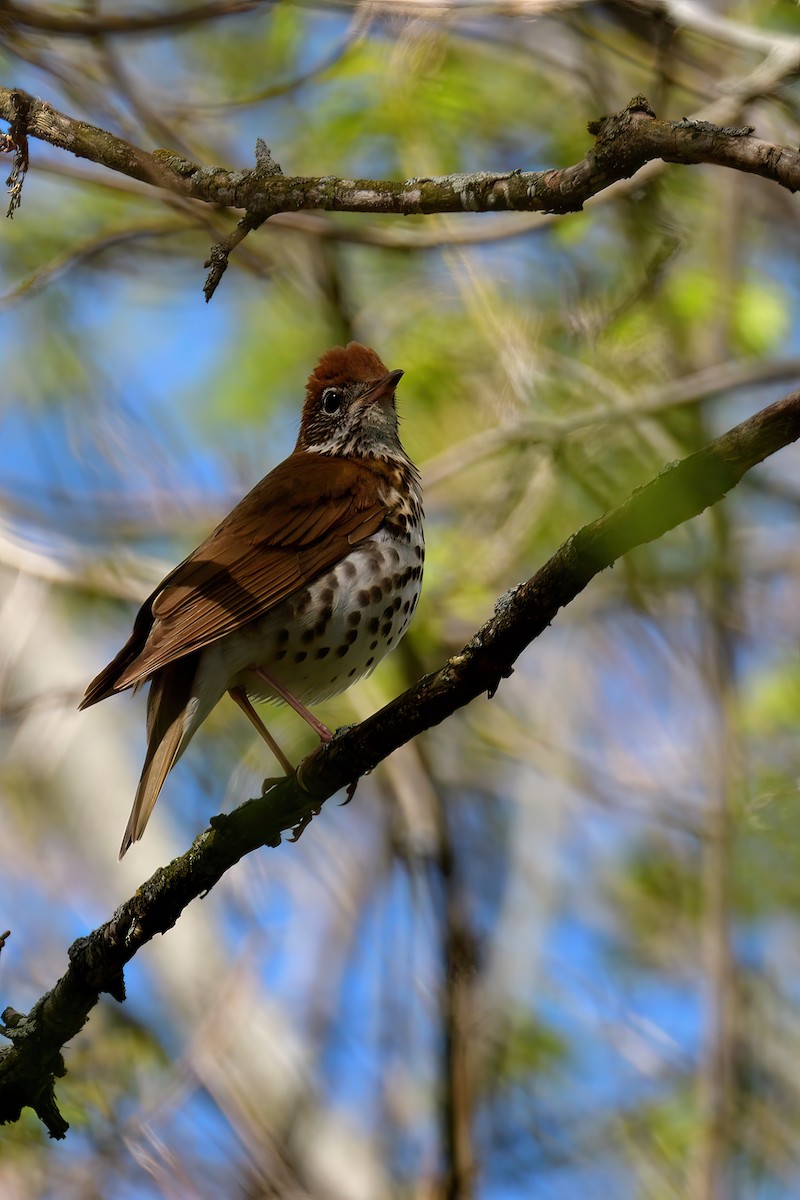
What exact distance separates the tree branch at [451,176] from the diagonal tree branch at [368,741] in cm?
66

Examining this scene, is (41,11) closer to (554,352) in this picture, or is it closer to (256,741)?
(554,352)

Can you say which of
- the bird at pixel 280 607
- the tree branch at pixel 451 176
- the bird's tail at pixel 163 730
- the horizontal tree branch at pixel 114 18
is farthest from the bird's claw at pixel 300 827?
the horizontal tree branch at pixel 114 18

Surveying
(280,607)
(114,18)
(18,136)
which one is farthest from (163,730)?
(114,18)

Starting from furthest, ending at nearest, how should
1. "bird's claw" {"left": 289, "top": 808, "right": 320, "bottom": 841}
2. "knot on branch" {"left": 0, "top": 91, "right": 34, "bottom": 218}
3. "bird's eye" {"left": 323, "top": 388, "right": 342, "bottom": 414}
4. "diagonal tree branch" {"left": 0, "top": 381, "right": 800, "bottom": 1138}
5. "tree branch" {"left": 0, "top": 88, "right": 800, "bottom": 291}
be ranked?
"bird's eye" {"left": 323, "top": 388, "right": 342, "bottom": 414}, "bird's claw" {"left": 289, "top": 808, "right": 320, "bottom": 841}, "knot on branch" {"left": 0, "top": 91, "right": 34, "bottom": 218}, "tree branch" {"left": 0, "top": 88, "right": 800, "bottom": 291}, "diagonal tree branch" {"left": 0, "top": 381, "right": 800, "bottom": 1138}

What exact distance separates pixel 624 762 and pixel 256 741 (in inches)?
90.7

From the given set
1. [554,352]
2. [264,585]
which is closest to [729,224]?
[554,352]

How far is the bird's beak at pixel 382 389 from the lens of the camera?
18.9 feet

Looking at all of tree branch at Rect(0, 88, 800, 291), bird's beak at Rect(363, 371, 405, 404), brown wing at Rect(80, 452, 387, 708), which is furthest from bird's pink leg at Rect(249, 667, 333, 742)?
tree branch at Rect(0, 88, 800, 291)

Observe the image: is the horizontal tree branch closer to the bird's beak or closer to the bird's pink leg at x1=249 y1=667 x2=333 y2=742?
the bird's beak

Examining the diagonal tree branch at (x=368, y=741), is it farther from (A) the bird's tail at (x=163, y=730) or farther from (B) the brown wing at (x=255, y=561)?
(B) the brown wing at (x=255, y=561)

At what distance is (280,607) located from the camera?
15.9 ft

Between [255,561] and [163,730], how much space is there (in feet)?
2.24

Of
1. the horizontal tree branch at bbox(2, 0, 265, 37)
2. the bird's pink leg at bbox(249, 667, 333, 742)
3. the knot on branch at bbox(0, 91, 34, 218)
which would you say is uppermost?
the horizontal tree branch at bbox(2, 0, 265, 37)

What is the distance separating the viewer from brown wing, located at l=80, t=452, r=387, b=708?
443 cm
